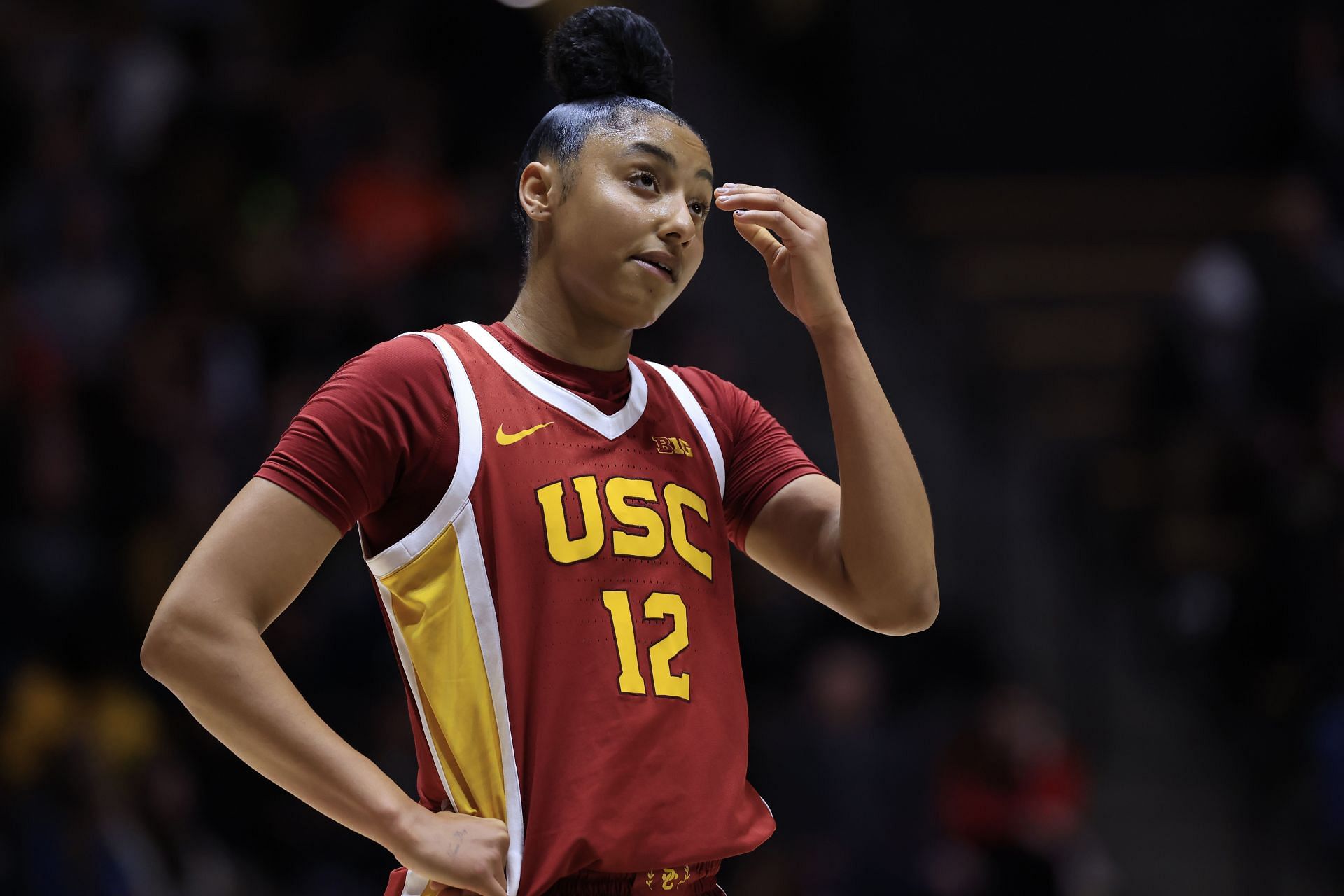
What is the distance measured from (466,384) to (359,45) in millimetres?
7410

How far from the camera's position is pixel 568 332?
8.46 ft

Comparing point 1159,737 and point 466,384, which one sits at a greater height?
point 466,384

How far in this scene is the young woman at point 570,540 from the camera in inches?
85.0

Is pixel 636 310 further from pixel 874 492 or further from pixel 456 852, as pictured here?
pixel 456 852

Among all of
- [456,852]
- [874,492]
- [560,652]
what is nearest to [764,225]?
[874,492]

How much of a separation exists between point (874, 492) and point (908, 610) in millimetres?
221

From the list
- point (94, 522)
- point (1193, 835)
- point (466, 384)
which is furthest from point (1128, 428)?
point (466, 384)

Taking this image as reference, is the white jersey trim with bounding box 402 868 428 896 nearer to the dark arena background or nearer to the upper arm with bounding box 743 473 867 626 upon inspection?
the upper arm with bounding box 743 473 867 626

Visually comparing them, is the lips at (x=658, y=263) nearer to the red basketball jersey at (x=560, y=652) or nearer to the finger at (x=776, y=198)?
the finger at (x=776, y=198)

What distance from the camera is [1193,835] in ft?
25.3

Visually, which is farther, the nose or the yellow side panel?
the nose

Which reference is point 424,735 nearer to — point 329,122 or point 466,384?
point 466,384

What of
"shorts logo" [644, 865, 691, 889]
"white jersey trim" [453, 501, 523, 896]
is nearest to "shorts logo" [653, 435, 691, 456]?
"white jersey trim" [453, 501, 523, 896]

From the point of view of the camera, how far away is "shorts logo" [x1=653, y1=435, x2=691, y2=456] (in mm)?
2561
